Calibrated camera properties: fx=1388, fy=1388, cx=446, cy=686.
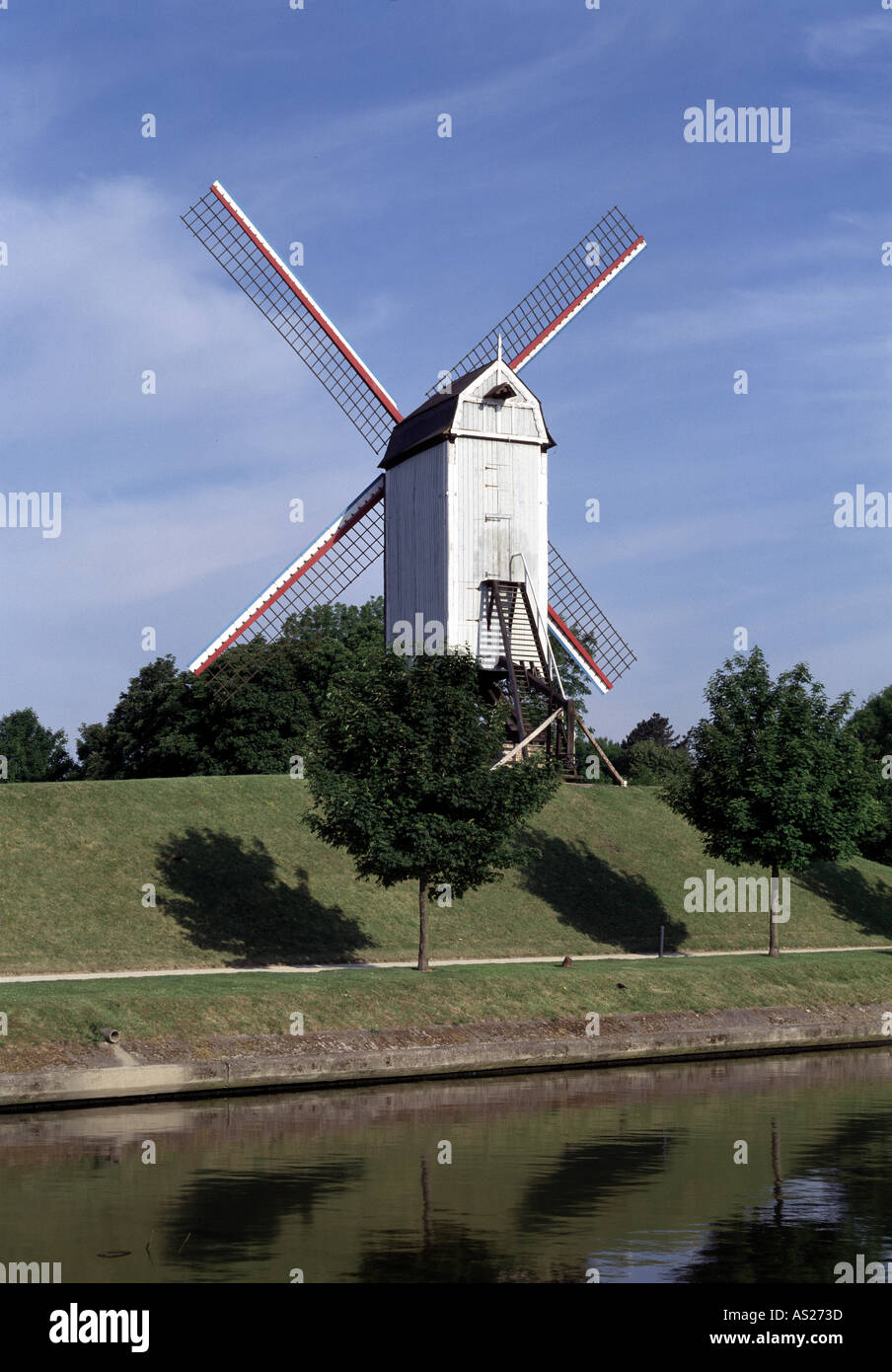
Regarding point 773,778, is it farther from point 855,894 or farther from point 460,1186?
point 460,1186

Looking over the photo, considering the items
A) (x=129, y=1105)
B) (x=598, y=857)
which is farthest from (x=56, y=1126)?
(x=598, y=857)

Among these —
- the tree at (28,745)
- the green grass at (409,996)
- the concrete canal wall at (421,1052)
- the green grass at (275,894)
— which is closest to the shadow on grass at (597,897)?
the green grass at (275,894)

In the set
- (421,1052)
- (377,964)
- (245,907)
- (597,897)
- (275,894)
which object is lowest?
(421,1052)

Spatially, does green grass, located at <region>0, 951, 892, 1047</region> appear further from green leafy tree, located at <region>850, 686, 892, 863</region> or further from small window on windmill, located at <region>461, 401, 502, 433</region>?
green leafy tree, located at <region>850, 686, 892, 863</region>

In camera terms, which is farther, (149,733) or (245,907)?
(149,733)

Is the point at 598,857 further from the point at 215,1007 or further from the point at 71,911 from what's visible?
the point at 215,1007

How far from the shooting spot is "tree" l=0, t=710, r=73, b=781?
133 m

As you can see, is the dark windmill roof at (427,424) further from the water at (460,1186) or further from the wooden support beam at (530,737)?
the water at (460,1186)

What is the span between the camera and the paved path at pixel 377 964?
115 feet

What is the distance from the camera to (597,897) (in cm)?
4969

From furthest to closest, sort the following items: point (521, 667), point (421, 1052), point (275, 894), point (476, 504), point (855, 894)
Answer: point (521, 667) → point (855, 894) → point (476, 504) → point (275, 894) → point (421, 1052)

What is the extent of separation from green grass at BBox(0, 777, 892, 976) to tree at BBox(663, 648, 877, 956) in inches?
188

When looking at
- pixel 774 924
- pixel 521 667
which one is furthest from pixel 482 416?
pixel 774 924

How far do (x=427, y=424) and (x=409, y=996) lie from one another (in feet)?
99.0
